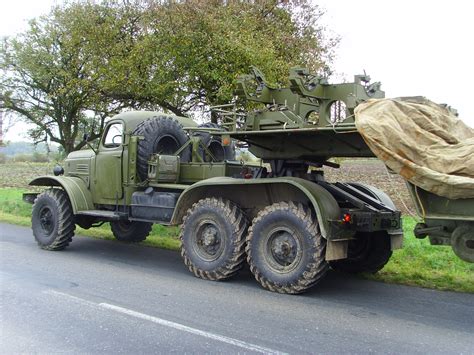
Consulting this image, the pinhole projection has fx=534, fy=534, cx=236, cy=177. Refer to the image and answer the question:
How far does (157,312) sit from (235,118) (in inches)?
119

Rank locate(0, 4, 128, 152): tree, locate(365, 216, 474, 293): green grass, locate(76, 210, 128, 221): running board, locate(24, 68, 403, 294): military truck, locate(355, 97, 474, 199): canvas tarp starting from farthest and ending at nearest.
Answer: locate(0, 4, 128, 152): tree, locate(76, 210, 128, 221): running board, locate(365, 216, 474, 293): green grass, locate(24, 68, 403, 294): military truck, locate(355, 97, 474, 199): canvas tarp

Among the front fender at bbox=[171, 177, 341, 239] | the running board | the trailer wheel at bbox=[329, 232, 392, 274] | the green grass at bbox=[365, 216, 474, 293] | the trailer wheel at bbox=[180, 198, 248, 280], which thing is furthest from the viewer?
the running board

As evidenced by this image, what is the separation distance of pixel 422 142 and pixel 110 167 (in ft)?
19.0

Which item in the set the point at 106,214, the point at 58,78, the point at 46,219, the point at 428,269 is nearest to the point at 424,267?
the point at 428,269

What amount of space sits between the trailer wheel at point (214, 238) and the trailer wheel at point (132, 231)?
3265 mm

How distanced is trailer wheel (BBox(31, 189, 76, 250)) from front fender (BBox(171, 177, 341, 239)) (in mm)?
2647

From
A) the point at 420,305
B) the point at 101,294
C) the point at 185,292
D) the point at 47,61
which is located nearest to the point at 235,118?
the point at 185,292

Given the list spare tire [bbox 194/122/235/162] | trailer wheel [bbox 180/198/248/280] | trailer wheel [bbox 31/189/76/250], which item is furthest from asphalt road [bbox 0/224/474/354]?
spare tire [bbox 194/122/235/162]

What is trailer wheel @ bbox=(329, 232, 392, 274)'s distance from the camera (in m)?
7.97

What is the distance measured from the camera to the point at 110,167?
32.2 ft

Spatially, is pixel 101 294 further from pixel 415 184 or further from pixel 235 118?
pixel 415 184

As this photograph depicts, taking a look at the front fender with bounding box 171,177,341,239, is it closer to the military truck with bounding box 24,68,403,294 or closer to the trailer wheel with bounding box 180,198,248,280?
the military truck with bounding box 24,68,403,294

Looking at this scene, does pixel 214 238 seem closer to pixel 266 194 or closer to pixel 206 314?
pixel 266 194

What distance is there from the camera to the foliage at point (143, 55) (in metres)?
11.4
